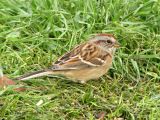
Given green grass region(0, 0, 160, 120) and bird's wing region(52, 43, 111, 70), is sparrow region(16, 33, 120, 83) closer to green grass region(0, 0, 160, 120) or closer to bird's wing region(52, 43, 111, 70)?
bird's wing region(52, 43, 111, 70)

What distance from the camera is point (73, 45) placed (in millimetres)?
7047

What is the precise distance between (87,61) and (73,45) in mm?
433

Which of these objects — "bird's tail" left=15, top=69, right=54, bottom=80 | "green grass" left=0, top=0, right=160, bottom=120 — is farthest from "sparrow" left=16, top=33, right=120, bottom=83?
"green grass" left=0, top=0, right=160, bottom=120

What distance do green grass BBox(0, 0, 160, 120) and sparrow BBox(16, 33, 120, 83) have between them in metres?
0.12

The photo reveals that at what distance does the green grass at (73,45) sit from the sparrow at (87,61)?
0.39 feet

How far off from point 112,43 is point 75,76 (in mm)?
623

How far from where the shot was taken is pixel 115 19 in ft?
24.2

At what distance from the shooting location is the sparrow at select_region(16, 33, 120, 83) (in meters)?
6.50

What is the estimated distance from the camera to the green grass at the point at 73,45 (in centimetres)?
610

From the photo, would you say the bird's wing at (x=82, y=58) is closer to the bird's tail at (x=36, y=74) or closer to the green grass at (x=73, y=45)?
the bird's tail at (x=36, y=74)

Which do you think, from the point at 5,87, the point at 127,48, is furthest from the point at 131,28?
the point at 5,87

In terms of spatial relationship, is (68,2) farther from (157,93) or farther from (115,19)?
(157,93)

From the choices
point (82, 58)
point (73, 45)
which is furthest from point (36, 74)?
point (73, 45)

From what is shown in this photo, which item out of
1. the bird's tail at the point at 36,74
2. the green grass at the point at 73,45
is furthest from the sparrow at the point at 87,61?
the green grass at the point at 73,45
